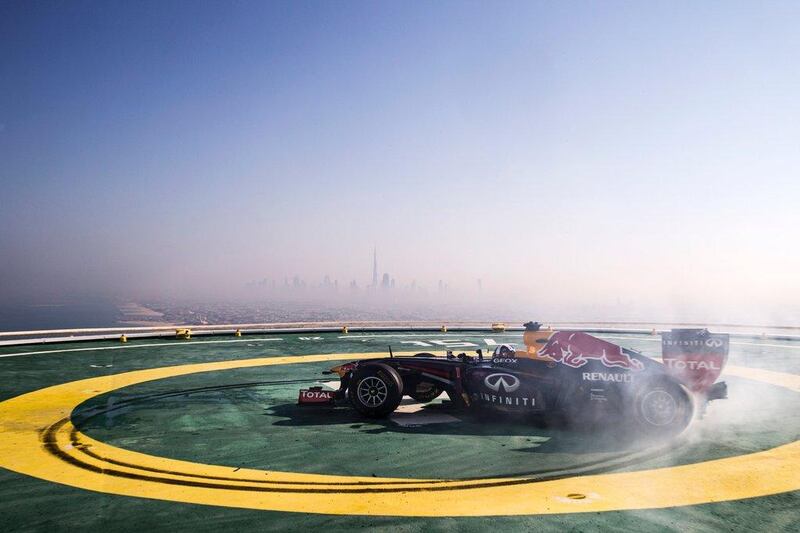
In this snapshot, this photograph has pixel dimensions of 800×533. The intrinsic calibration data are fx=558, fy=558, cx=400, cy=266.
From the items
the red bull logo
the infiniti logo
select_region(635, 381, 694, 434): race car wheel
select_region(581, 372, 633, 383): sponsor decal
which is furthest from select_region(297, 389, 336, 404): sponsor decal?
select_region(635, 381, 694, 434): race car wheel

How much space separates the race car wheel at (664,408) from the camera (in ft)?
32.6

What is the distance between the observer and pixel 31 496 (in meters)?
6.89

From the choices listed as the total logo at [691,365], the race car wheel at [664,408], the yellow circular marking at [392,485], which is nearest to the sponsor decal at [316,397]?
the yellow circular marking at [392,485]

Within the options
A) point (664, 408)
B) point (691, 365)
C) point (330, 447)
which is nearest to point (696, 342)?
point (691, 365)

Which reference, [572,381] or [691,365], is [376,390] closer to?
[572,381]

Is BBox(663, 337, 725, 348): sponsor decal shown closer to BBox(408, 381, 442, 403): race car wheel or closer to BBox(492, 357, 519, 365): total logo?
BBox(492, 357, 519, 365): total logo

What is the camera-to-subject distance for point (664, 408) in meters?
10.0

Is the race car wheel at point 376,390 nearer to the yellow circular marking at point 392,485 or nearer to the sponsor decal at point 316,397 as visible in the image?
→ the sponsor decal at point 316,397

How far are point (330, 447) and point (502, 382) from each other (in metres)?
3.50

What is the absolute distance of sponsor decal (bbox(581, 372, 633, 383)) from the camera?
33.6ft

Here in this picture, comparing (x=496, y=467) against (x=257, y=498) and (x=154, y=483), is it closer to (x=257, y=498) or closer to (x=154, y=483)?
(x=257, y=498)

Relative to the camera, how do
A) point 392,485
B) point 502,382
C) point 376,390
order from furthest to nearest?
point 376,390, point 502,382, point 392,485

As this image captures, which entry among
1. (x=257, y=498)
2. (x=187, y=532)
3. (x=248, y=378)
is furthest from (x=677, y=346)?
(x=248, y=378)

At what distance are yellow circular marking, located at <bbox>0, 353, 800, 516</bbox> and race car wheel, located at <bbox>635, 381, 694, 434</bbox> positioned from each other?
1291mm
